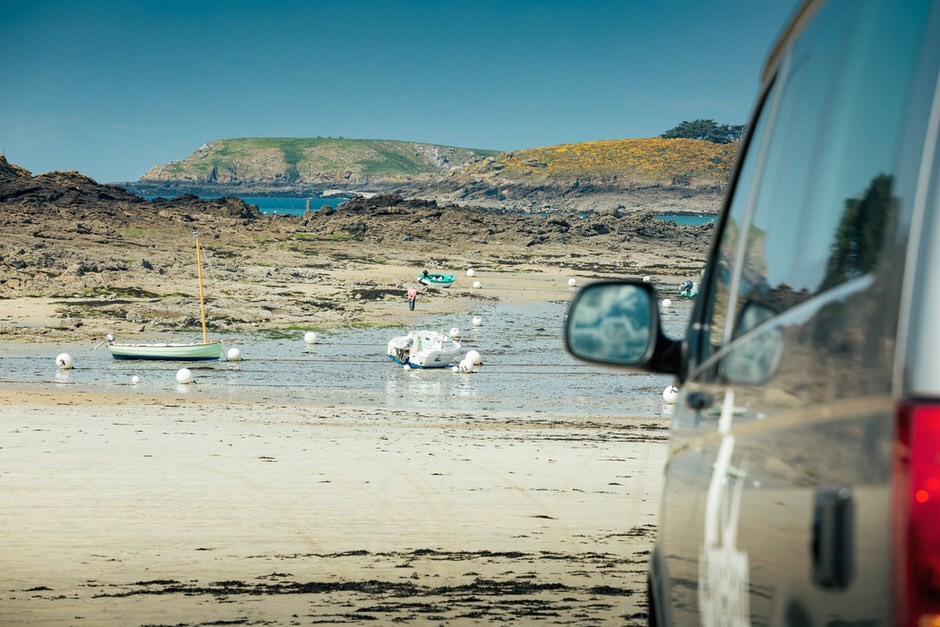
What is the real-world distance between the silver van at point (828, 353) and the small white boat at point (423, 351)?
22593 millimetres

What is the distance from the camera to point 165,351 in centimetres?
2591

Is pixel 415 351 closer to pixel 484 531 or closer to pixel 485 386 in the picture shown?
pixel 485 386

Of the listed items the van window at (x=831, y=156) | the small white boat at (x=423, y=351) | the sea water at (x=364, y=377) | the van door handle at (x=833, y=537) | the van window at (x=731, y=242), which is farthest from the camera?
the small white boat at (x=423, y=351)

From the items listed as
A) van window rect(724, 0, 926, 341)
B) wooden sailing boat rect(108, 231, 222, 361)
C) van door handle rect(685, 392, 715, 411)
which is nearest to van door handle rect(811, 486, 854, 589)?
van window rect(724, 0, 926, 341)

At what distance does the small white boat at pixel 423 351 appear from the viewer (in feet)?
83.3

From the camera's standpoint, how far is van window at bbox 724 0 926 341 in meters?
1.55

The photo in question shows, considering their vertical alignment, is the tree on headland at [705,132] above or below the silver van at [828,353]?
above

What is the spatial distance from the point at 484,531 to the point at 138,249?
43.2 m

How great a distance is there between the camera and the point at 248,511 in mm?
8875

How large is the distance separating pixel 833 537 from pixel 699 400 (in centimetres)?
120

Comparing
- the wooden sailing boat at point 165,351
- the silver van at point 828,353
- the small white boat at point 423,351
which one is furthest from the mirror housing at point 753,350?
the wooden sailing boat at point 165,351

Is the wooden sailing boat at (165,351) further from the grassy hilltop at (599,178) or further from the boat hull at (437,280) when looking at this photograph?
the grassy hilltop at (599,178)

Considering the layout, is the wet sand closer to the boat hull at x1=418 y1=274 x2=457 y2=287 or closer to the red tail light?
the red tail light

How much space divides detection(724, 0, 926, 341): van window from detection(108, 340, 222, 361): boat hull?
962 inches
